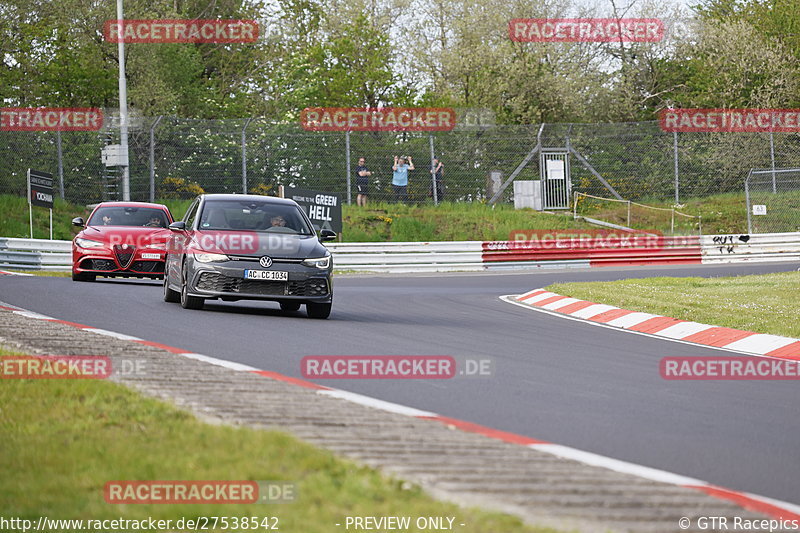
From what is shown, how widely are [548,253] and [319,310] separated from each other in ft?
60.4

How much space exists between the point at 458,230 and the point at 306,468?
29145 mm

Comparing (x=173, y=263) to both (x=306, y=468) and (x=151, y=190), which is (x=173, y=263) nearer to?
(x=306, y=468)

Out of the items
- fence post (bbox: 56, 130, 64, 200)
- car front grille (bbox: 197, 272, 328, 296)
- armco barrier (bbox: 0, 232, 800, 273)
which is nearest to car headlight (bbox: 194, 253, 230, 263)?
car front grille (bbox: 197, 272, 328, 296)

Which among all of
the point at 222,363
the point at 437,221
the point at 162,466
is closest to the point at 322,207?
the point at 437,221

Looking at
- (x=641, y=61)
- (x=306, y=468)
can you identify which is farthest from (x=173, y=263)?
(x=641, y=61)

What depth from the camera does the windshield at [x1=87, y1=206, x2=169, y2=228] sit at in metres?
21.1

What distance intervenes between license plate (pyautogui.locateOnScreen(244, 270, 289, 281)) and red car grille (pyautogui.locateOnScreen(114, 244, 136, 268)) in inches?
269

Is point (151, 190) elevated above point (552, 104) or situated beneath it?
situated beneath

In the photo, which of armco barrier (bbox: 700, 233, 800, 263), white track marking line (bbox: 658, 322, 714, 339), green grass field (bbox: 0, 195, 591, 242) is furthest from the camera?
armco barrier (bbox: 700, 233, 800, 263)

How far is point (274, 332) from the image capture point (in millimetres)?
11844

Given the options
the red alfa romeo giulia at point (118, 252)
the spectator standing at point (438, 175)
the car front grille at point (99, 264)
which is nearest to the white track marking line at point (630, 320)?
the red alfa romeo giulia at point (118, 252)

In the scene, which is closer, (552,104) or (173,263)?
(173,263)

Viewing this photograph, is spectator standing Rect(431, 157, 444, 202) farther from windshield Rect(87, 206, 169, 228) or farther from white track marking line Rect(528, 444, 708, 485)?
white track marking line Rect(528, 444, 708, 485)

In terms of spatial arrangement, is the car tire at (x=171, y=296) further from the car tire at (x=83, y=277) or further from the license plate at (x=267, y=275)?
the car tire at (x=83, y=277)
